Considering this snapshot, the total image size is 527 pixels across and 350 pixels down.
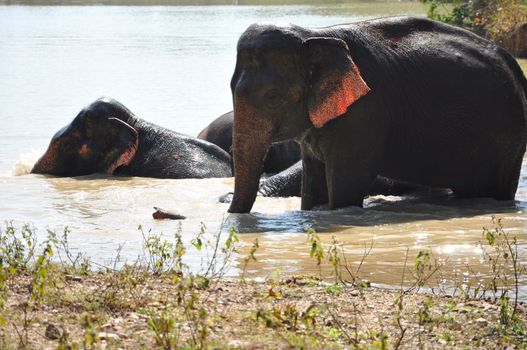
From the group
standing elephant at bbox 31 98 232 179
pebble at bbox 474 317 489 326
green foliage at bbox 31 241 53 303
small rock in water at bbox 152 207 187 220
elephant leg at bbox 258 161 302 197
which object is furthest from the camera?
standing elephant at bbox 31 98 232 179

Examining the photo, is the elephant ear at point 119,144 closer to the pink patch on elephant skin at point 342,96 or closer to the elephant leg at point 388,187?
the elephant leg at point 388,187

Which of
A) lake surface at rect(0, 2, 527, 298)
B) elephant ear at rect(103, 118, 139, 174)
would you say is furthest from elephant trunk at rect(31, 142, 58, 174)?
elephant ear at rect(103, 118, 139, 174)

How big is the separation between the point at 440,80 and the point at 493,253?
2732mm

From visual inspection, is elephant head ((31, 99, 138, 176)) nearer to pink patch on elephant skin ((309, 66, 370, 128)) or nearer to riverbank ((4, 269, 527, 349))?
pink patch on elephant skin ((309, 66, 370, 128))

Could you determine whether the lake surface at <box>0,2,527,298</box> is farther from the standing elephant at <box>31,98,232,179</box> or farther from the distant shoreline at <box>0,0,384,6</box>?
the distant shoreline at <box>0,0,384,6</box>

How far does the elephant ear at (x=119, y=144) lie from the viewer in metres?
13.8

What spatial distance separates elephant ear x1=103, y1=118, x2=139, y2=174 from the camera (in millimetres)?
13836

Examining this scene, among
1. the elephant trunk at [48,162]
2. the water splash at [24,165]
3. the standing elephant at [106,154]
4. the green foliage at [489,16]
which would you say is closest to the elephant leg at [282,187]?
the standing elephant at [106,154]

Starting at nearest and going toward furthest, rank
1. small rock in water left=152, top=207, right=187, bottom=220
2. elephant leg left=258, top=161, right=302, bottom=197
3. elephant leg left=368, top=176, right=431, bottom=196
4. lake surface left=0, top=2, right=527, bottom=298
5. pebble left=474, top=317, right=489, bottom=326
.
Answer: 1. pebble left=474, top=317, right=489, bottom=326
2. lake surface left=0, top=2, right=527, bottom=298
3. small rock in water left=152, top=207, right=187, bottom=220
4. elephant leg left=368, top=176, right=431, bottom=196
5. elephant leg left=258, top=161, right=302, bottom=197

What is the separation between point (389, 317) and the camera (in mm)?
6242

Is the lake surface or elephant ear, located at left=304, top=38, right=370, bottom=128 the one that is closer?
the lake surface

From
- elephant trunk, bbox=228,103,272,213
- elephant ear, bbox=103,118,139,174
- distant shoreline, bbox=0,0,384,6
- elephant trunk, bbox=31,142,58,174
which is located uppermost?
elephant trunk, bbox=228,103,272,213

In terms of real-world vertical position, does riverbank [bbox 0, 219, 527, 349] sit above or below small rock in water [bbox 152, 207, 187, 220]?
above

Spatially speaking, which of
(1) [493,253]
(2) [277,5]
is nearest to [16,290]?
(1) [493,253]
